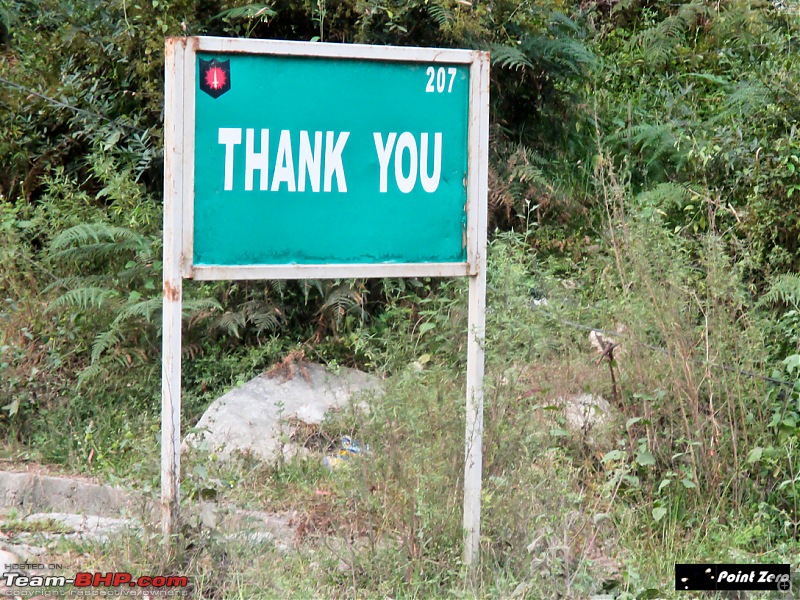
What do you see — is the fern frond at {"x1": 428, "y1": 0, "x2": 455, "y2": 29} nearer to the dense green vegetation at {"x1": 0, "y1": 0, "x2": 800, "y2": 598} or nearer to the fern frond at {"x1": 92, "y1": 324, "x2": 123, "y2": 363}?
the dense green vegetation at {"x1": 0, "y1": 0, "x2": 800, "y2": 598}

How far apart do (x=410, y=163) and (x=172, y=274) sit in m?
1.03

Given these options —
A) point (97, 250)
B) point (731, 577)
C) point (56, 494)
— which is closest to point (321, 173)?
point (731, 577)

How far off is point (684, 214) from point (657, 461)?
11.0ft

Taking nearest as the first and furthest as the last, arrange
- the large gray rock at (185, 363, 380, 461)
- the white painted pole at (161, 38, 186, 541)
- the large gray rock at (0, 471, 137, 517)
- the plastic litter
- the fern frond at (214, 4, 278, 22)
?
the white painted pole at (161, 38, 186, 541) → the plastic litter → the large gray rock at (0, 471, 137, 517) → the large gray rock at (185, 363, 380, 461) → the fern frond at (214, 4, 278, 22)

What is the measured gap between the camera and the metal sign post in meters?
3.31

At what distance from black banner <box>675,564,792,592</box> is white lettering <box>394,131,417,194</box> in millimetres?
1863

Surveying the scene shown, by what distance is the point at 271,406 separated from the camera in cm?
546

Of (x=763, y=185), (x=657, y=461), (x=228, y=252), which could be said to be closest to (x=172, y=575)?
(x=228, y=252)

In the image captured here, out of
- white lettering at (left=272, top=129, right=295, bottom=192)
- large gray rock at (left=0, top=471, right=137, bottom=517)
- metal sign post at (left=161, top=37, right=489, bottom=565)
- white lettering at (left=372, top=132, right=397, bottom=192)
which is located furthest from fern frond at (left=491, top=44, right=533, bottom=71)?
large gray rock at (left=0, top=471, right=137, bottom=517)

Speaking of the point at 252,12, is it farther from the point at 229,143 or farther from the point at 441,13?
the point at 229,143

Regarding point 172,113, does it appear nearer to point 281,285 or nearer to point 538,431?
point 538,431

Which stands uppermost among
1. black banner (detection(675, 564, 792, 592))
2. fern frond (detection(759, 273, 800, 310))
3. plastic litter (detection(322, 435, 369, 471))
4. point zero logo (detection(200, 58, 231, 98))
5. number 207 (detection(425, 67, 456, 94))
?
number 207 (detection(425, 67, 456, 94))

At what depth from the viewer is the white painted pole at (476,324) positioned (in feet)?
11.8

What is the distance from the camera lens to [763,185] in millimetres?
5355
